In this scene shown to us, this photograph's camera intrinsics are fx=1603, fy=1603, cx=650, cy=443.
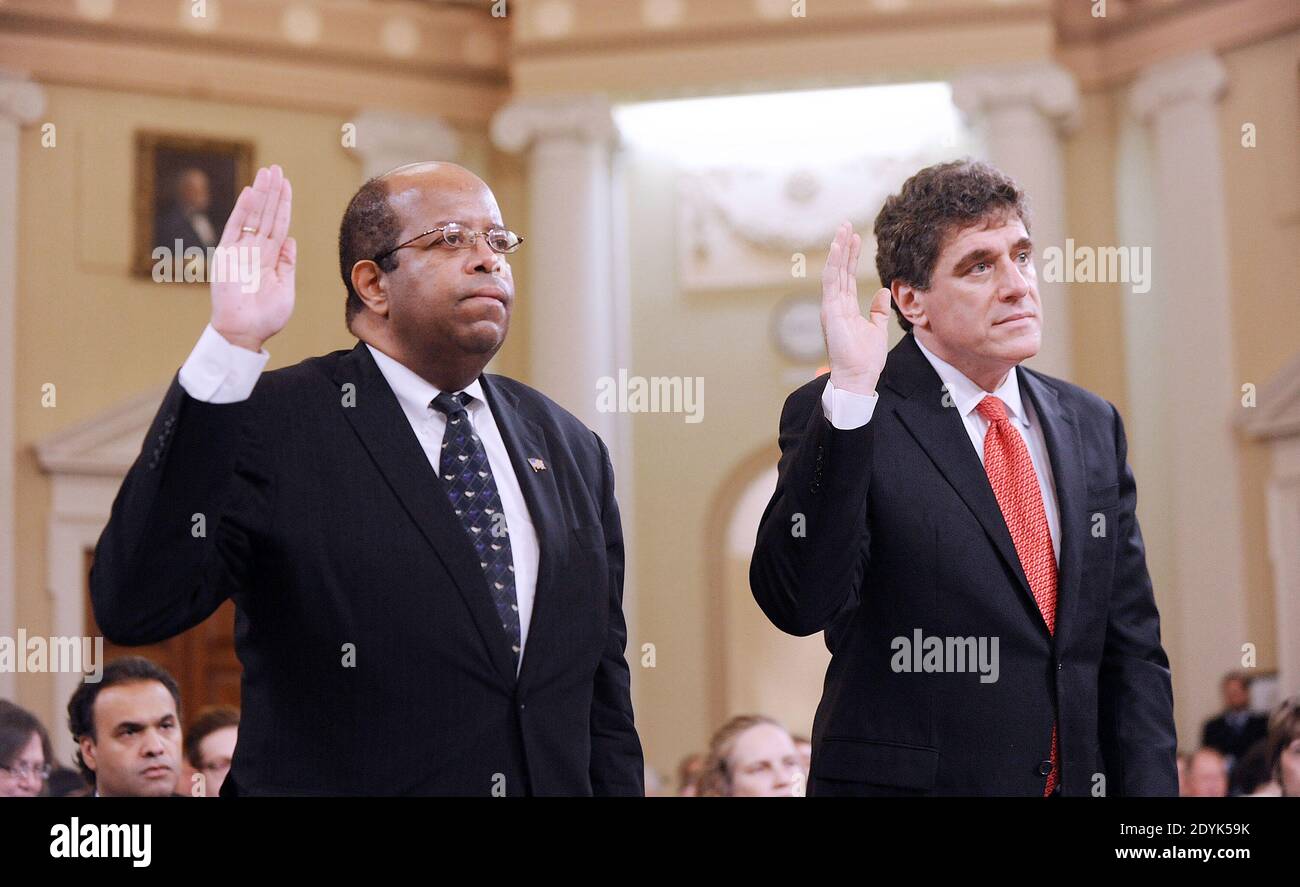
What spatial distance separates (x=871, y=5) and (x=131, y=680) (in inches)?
319

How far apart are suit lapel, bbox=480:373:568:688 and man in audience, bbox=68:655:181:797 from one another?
203 cm

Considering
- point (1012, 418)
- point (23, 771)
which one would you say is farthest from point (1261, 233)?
point (23, 771)

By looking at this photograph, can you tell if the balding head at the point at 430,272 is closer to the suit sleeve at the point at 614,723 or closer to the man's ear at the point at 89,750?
the suit sleeve at the point at 614,723

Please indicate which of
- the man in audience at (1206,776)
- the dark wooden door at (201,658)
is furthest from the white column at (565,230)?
the man in audience at (1206,776)

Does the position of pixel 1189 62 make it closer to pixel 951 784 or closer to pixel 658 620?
pixel 658 620

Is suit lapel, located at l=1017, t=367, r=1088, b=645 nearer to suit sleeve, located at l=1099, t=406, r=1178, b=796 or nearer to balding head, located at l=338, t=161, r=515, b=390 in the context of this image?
suit sleeve, located at l=1099, t=406, r=1178, b=796

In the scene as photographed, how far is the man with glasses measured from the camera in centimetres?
229

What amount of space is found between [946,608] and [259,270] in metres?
1.22

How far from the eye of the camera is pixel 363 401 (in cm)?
262

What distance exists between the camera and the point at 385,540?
97.3 inches

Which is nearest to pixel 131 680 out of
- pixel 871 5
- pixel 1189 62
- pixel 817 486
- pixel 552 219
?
pixel 817 486

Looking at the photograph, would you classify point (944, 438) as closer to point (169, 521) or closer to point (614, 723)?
point (614, 723)

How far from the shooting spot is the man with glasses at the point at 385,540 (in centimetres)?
229

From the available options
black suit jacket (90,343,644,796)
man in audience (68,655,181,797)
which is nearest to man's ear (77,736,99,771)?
man in audience (68,655,181,797)
